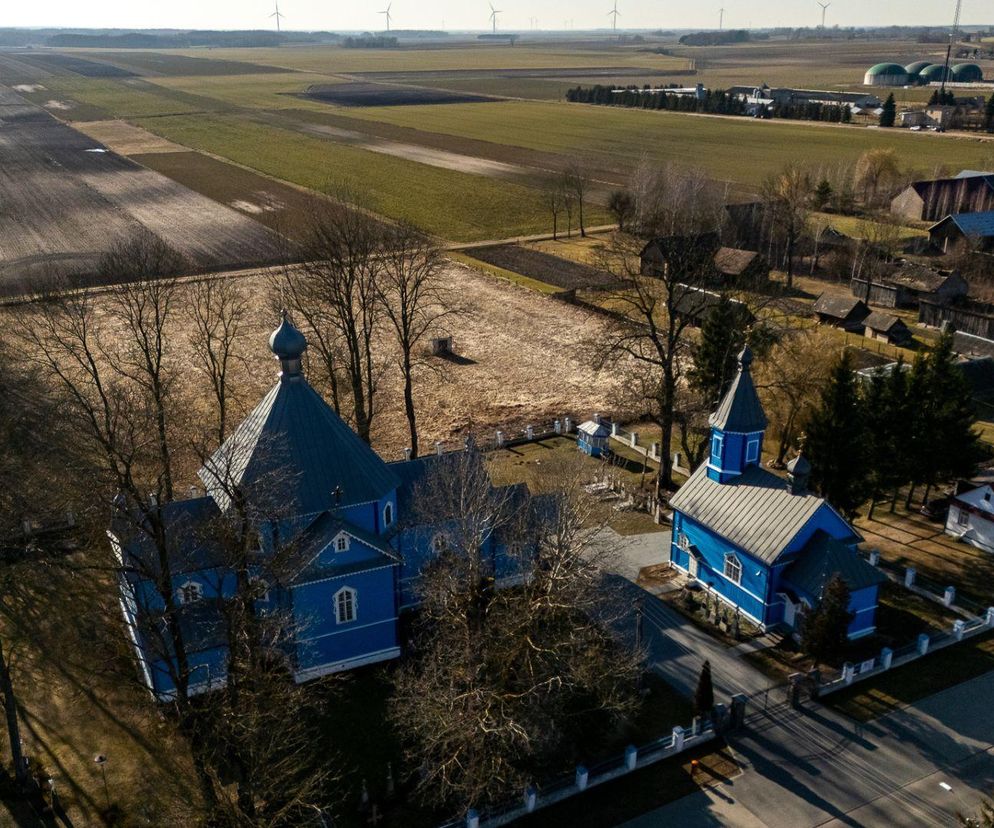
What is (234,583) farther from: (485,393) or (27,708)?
(485,393)

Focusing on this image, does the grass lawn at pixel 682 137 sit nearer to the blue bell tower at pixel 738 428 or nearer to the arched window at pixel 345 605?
the blue bell tower at pixel 738 428

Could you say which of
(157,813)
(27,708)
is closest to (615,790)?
(157,813)

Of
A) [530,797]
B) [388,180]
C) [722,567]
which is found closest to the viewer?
[530,797]

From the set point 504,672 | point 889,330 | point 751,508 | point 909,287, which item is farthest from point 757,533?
point 909,287

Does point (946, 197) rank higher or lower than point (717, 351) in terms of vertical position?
higher

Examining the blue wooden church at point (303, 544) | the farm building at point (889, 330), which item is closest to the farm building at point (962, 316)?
the farm building at point (889, 330)

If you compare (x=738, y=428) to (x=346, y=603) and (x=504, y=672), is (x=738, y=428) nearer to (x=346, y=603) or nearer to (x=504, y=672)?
(x=504, y=672)
